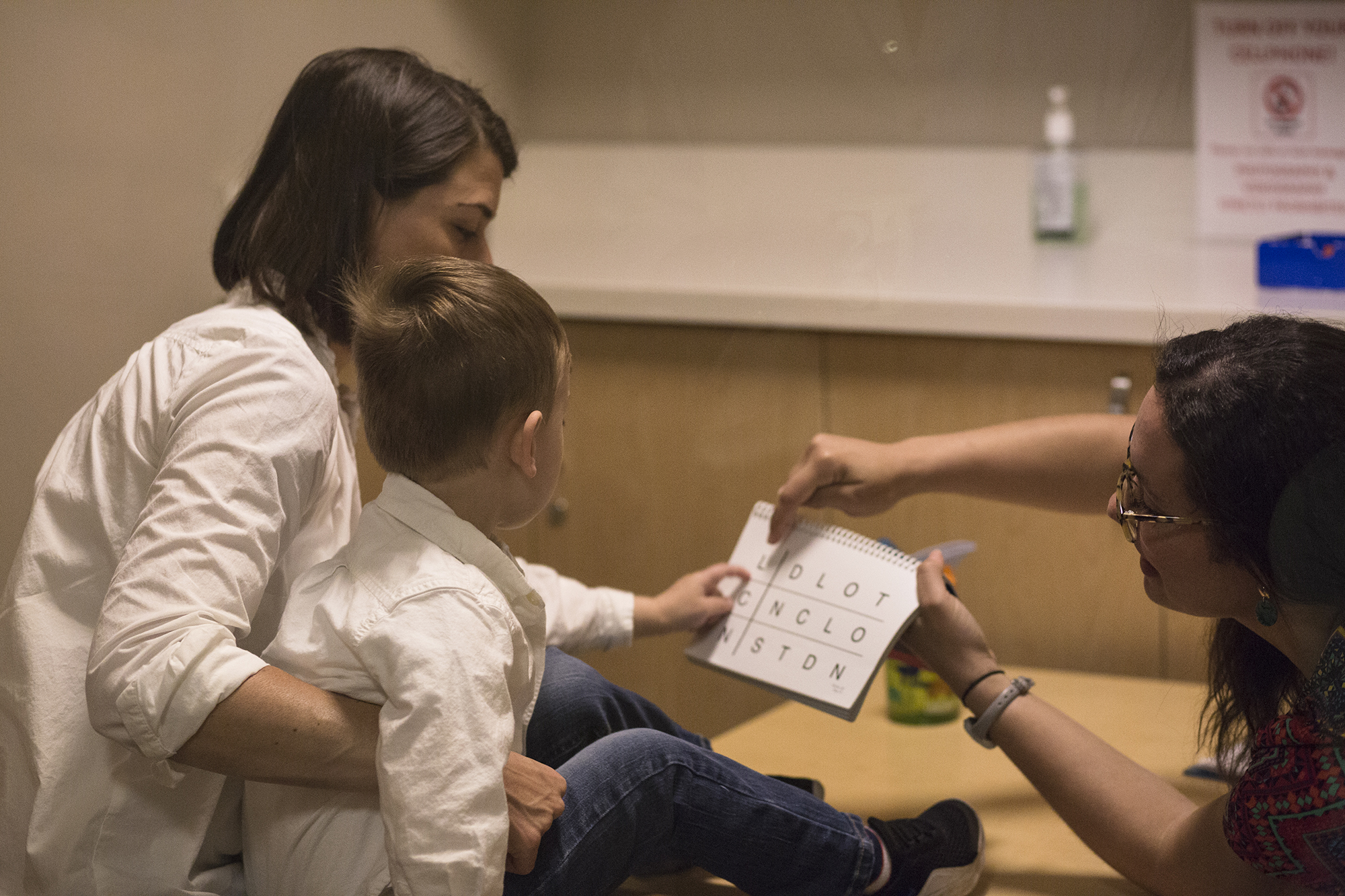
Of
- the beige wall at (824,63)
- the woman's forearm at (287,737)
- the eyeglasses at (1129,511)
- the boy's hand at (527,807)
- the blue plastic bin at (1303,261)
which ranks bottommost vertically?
the boy's hand at (527,807)

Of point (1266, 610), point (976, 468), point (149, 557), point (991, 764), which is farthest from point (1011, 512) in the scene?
point (149, 557)

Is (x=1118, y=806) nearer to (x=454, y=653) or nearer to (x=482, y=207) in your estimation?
(x=454, y=653)

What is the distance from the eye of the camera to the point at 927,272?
1464 millimetres

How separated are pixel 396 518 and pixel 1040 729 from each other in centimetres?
55

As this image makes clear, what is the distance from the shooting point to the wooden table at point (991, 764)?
3.42ft

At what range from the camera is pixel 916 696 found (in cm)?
131

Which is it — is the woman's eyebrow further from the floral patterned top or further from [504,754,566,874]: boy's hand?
the floral patterned top

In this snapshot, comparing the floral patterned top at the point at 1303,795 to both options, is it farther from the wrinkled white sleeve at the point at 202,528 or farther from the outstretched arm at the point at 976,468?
the wrinkled white sleeve at the point at 202,528

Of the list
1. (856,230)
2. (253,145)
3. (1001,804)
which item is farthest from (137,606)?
(856,230)

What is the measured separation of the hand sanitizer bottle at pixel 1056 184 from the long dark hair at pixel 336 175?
901 millimetres

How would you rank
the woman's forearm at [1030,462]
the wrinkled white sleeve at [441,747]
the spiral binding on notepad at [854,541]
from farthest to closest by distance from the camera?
1. the woman's forearm at [1030,462]
2. the spiral binding on notepad at [854,541]
3. the wrinkled white sleeve at [441,747]

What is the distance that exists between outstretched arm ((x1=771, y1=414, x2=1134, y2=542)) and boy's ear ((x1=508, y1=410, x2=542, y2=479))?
39 centimetres

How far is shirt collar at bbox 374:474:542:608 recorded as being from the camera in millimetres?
805

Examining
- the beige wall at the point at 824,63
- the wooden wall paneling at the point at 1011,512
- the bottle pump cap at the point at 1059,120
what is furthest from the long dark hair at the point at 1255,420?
the bottle pump cap at the point at 1059,120
